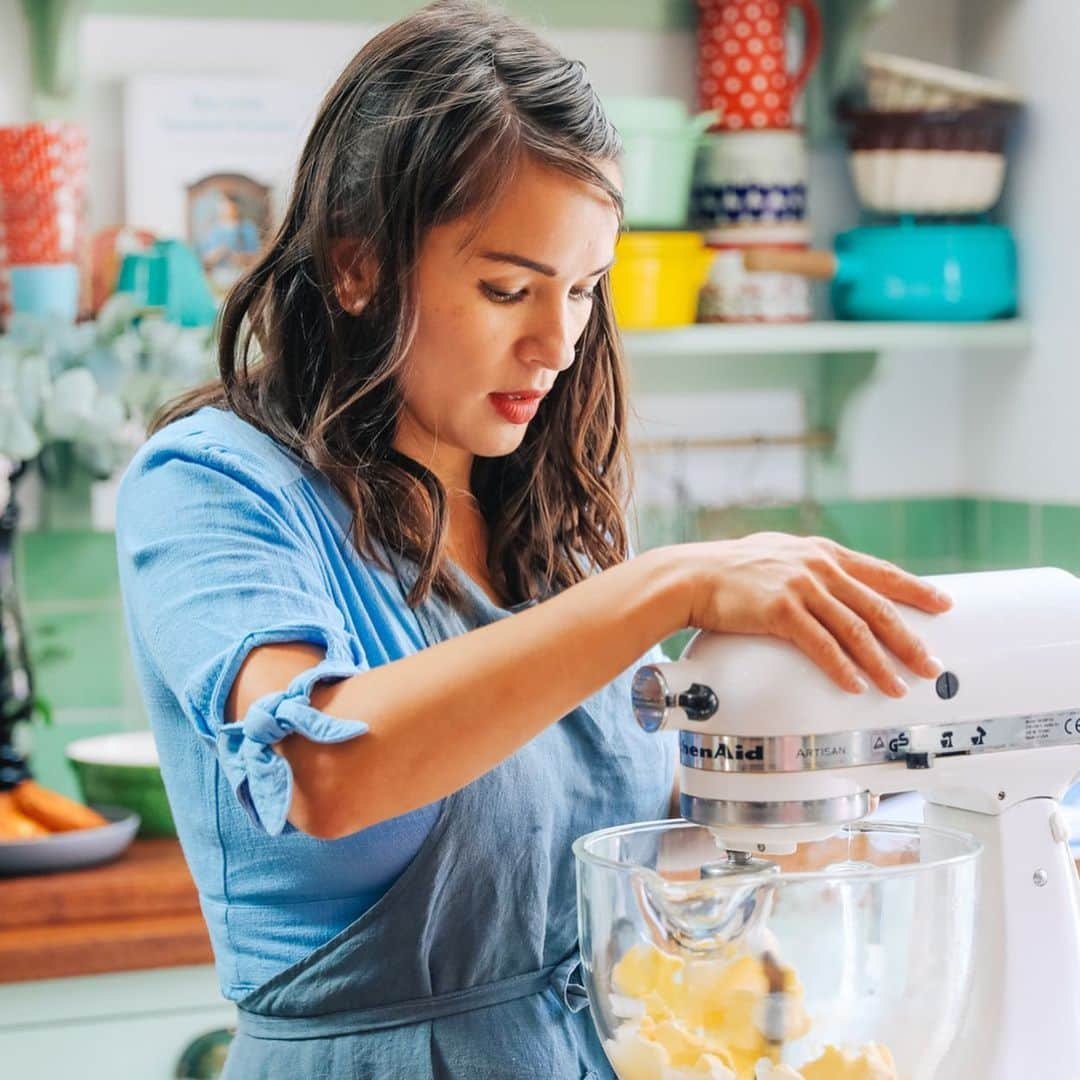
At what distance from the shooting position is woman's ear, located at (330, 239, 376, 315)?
1.11 metres

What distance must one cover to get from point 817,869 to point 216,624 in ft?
1.10

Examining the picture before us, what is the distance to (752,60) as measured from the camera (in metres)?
2.29

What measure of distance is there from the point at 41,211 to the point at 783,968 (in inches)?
62.5

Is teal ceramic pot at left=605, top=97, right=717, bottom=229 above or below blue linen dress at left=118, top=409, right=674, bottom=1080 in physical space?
above

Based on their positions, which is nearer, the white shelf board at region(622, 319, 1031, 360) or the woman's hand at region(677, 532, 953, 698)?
the woman's hand at region(677, 532, 953, 698)

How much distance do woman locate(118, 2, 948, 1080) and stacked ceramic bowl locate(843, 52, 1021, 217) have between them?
1.23 metres

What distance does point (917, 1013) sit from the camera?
0.80 metres

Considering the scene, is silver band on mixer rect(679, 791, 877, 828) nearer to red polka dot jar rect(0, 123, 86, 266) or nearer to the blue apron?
the blue apron

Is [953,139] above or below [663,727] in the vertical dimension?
above

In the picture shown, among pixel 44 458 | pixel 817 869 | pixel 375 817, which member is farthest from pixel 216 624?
pixel 44 458

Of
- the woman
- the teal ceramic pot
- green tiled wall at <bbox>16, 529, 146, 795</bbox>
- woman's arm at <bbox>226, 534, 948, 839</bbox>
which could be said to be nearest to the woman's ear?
the woman

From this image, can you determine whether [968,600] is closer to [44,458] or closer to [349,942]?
[349,942]

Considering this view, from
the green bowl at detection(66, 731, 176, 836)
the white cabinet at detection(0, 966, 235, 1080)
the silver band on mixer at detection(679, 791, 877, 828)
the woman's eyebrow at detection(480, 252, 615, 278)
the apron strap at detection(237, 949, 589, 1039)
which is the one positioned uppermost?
the woman's eyebrow at detection(480, 252, 615, 278)

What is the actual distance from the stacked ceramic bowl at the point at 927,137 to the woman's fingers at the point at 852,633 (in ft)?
5.22
